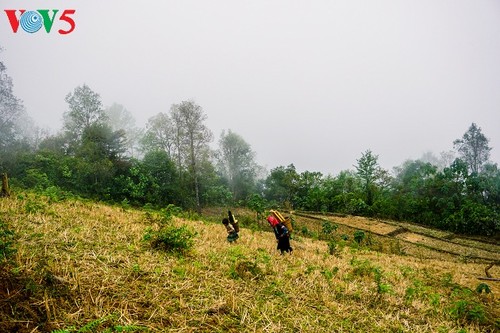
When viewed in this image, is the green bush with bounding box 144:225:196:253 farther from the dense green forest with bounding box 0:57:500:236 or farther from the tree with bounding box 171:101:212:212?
the tree with bounding box 171:101:212:212

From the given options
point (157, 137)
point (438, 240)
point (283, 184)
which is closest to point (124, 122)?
point (157, 137)

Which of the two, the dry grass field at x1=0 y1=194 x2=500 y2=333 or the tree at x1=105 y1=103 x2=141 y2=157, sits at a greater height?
the tree at x1=105 y1=103 x2=141 y2=157

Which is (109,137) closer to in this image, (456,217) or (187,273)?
(187,273)

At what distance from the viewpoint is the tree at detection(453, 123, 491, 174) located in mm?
59000

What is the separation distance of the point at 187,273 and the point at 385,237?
2617 cm

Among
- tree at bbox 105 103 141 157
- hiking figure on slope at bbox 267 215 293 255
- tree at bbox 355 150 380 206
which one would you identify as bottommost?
hiking figure on slope at bbox 267 215 293 255

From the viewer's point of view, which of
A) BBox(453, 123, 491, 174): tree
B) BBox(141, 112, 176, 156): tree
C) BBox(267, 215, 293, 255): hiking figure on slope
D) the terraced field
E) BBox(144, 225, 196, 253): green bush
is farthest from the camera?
BBox(453, 123, 491, 174): tree

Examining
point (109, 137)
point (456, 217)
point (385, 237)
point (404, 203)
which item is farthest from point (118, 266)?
→ point (404, 203)

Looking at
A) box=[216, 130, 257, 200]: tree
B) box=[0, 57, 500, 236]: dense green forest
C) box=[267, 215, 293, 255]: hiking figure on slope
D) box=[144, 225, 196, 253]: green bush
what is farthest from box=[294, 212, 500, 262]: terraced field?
box=[216, 130, 257, 200]: tree

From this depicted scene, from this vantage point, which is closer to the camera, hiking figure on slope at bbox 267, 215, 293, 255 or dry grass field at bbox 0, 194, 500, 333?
dry grass field at bbox 0, 194, 500, 333

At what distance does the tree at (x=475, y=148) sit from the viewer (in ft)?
194

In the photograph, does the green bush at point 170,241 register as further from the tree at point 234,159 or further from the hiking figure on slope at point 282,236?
the tree at point 234,159

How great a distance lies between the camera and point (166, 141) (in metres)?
47.1

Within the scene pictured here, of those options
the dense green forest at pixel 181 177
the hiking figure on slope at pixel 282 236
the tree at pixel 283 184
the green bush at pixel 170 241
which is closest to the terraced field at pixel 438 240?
the dense green forest at pixel 181 177
